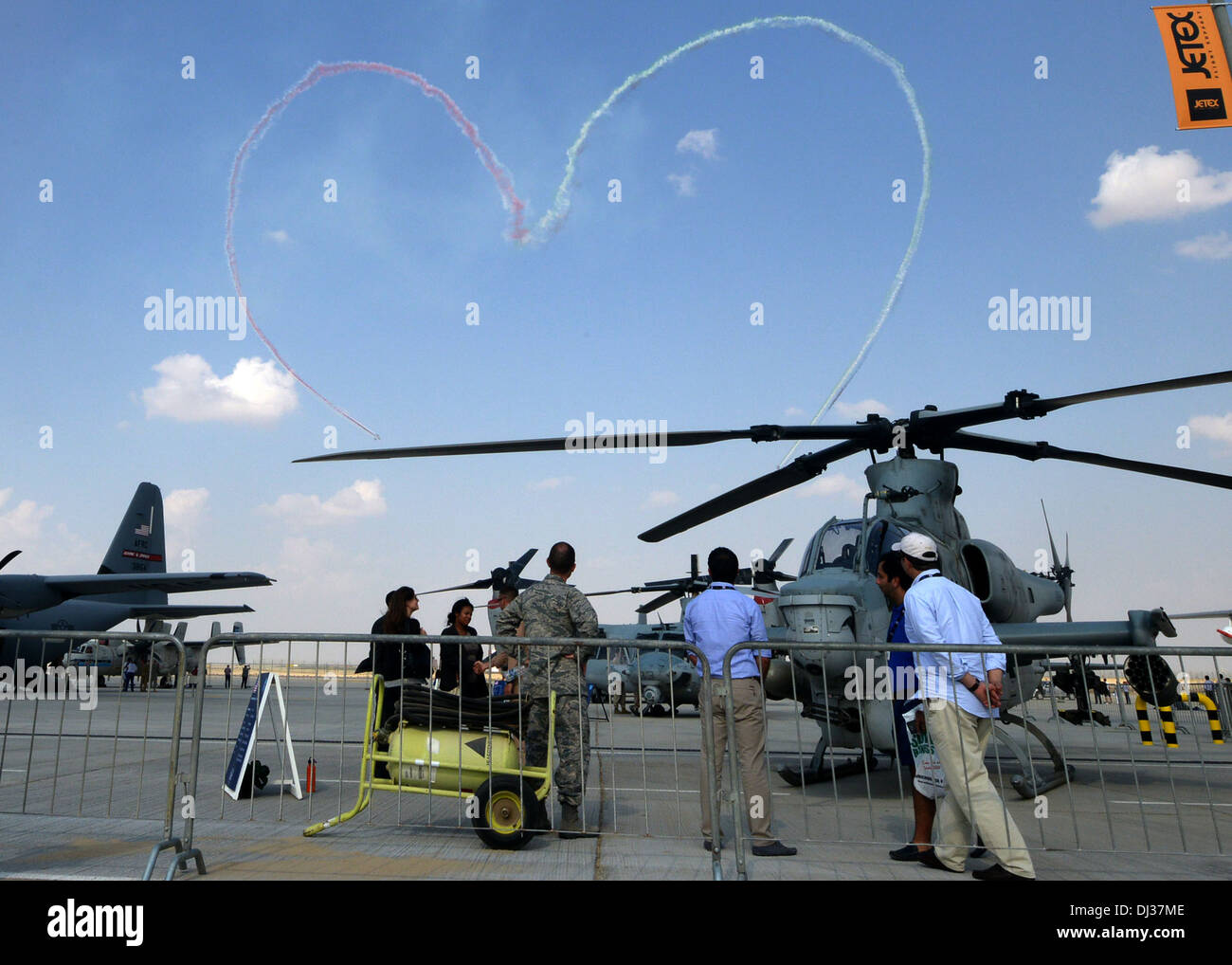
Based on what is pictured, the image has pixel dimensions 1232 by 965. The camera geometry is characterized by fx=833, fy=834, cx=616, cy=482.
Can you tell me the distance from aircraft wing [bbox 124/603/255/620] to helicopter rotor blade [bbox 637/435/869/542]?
1208 inches

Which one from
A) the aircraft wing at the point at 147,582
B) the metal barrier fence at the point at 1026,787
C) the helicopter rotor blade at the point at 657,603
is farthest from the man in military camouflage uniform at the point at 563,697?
the aircraft wing at the point at 147,582

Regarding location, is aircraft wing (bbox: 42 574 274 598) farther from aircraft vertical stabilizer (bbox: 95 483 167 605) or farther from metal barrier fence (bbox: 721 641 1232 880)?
metal barrier fence (bbox: 721 641 1232 880)

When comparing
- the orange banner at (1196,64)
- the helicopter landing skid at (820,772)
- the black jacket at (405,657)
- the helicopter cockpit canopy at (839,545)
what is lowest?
the helicopter landing skid at (820,772)

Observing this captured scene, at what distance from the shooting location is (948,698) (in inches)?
175

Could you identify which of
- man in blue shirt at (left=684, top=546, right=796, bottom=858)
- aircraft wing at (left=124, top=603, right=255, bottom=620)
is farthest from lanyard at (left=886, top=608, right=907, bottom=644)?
aircraft wing at (left=124, top=603, right=255, bottom=620)

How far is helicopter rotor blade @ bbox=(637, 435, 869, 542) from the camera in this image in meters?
9.15

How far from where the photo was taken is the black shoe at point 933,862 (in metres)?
4.48

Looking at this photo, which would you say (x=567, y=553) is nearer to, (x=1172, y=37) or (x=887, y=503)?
(x=887, y=503)

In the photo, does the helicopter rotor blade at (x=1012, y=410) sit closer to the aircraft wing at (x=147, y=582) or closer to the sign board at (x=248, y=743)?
the sign board at (x=248, y=743)

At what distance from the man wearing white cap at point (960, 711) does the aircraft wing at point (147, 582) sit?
25420 millimetres

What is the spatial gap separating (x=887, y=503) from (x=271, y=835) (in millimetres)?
6388

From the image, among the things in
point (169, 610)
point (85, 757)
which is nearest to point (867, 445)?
point (85, 757)

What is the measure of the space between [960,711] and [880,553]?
376 centimetres
